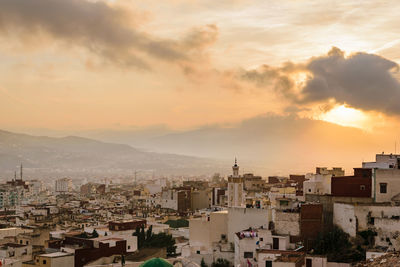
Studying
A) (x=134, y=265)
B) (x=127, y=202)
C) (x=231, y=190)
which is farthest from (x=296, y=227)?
(x=127, y=202)

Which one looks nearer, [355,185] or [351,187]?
[355,185]

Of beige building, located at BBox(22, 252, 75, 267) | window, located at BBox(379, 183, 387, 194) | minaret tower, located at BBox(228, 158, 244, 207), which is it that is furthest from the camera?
minaret tower, located at BBox(228, 158, 244, 207)

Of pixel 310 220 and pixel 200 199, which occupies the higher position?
pixel 310 220

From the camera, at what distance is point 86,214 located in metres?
49.8

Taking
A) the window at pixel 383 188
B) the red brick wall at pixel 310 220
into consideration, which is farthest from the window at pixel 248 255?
the window at pixel 383 188

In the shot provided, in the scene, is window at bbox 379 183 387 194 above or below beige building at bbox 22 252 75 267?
above

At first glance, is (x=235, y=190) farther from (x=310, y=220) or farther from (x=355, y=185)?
(x=355, y=185)

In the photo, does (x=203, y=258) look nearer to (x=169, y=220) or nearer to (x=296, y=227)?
(x=296, y=227)

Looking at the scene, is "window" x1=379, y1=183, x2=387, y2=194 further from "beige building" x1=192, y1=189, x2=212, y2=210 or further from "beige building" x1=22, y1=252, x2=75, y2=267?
"beige building" x1=192, y1=189, x2=212, y2=210

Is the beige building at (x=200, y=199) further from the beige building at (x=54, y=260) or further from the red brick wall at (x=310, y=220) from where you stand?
the red brick wall at (x=310, y=220)

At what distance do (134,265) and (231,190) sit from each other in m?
21.2

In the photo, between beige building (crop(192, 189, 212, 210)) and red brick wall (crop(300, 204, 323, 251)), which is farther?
beige building (crop(192, 189, 212, 210))

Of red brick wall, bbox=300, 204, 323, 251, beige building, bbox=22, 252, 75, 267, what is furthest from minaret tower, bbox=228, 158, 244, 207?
beige building, bbox=22, 252, 75, 267

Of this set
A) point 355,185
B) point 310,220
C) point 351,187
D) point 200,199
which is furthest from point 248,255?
point 200,199
